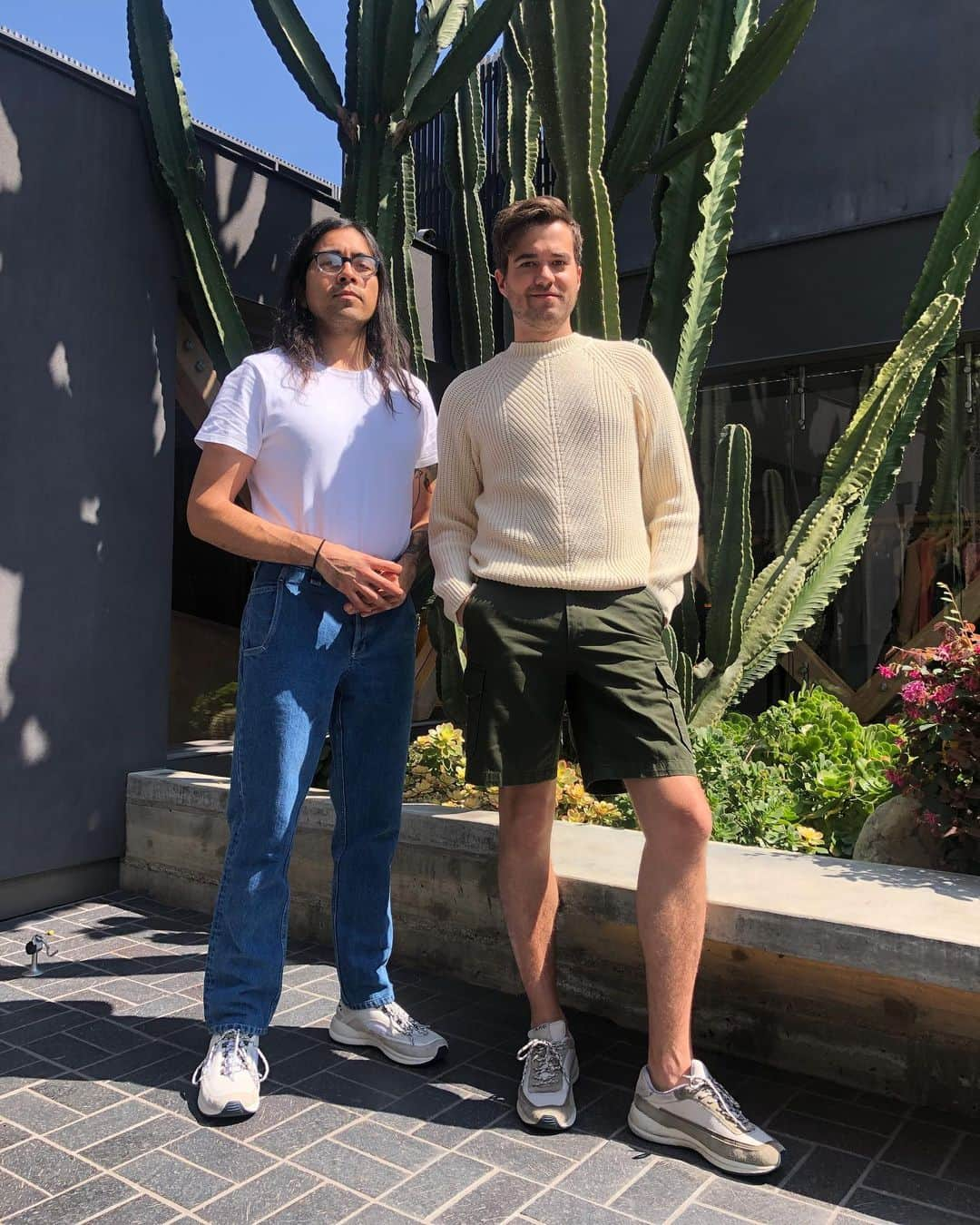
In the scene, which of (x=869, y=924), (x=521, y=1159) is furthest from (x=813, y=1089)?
(x=521, y=1159)

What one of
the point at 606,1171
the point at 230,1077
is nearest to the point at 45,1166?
the point at 230,1077

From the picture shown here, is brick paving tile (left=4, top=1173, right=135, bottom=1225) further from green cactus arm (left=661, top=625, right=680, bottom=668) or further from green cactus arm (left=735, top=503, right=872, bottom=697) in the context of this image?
green cactus arm (left=735, top=503, right=872, bottom=697)

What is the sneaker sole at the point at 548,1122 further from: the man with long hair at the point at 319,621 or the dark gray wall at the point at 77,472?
the dark gray wall at the point at 77,472

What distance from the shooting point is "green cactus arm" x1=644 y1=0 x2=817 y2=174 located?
3.15 meters

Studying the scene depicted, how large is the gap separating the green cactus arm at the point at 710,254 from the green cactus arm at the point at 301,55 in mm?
1377

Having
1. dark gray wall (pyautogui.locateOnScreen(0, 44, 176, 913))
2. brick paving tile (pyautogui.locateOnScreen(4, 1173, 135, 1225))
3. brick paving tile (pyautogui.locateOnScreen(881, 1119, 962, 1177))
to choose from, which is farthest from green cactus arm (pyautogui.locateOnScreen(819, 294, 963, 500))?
brick paving tile (pyautogui.locateOnScreen(4, 1173, 135, 1225))

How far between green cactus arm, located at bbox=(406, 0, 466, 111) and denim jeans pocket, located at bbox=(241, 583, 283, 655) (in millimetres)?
2313

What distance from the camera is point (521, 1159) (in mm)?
2035

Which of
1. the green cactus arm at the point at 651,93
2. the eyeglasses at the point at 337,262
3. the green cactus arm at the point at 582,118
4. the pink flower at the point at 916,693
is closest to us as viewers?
the eyeglasses at the point at 337,262

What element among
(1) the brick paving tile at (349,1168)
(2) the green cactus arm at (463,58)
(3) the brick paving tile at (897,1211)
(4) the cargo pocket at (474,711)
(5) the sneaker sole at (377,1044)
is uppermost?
(2) the green cactus arm at (463,58)

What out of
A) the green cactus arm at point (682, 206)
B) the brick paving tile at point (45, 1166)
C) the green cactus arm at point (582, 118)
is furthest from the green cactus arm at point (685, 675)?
the brick paving tile at point (45, 1166)

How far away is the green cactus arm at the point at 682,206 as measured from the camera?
138 inches

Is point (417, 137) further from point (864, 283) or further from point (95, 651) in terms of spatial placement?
point (95, 651)

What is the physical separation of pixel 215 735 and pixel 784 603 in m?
2.95
